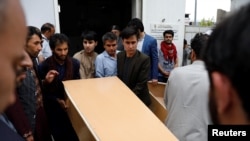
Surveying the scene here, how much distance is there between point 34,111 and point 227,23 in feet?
4.86

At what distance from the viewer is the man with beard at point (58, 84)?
2.10m

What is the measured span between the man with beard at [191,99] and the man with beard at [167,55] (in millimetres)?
2094

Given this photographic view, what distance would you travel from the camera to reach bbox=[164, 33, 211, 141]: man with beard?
139 centimetres

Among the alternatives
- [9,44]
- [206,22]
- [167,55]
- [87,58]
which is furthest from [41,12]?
[206,22]

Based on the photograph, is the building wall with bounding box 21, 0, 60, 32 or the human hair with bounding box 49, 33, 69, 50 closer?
the human hair with bounding box 49, 33, 69, 50

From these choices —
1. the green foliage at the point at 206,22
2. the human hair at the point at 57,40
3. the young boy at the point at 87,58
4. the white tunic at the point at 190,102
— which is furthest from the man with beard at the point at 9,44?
the green foliage at the point at 206,22

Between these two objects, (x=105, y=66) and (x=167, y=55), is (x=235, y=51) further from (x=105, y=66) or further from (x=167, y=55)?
(x=167, y=55)

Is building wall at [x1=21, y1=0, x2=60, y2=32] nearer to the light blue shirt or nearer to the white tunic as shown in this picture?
the light blue shirt

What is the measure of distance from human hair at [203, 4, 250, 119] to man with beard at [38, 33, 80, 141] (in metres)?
1.75

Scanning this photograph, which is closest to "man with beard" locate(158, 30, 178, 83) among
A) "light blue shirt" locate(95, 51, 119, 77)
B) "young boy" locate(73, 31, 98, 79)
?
"young boy" locate(73, 31, 98, 79)

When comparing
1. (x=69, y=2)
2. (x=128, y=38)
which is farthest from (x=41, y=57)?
(x=69, y=2)

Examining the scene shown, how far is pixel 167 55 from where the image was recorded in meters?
3.72

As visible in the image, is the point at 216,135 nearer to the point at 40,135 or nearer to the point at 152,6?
the point at 40,135

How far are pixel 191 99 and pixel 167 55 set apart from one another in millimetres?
2339
